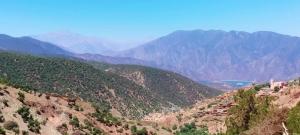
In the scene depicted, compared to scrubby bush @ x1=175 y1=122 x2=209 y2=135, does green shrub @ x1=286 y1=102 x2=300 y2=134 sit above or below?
above

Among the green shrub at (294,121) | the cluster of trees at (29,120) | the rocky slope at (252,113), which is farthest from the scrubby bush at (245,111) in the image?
the cluster of trees at (29,120)

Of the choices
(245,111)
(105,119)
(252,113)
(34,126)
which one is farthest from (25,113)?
(252,113)

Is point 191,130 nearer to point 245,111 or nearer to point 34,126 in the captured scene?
point 245,111

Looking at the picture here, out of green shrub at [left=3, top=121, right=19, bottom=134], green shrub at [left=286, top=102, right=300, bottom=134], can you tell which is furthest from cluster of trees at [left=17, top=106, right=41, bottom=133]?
green shrub at [left=286, top=102, right=300, bottom=134]

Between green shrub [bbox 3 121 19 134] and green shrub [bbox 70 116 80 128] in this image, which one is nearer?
green shrub [bbox 3 121 19 134]

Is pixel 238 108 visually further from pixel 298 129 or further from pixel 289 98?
pixel 289 98

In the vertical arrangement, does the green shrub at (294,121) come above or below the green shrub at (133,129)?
above

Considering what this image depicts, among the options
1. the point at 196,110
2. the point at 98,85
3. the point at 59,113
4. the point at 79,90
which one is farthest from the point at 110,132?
the point at 98,85

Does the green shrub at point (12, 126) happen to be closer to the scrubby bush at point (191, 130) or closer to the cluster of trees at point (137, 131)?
the cluster of trees at point (137, 131)

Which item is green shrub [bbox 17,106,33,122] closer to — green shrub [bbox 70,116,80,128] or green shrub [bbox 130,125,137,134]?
green shrub [bbox 70,116,80,128]
